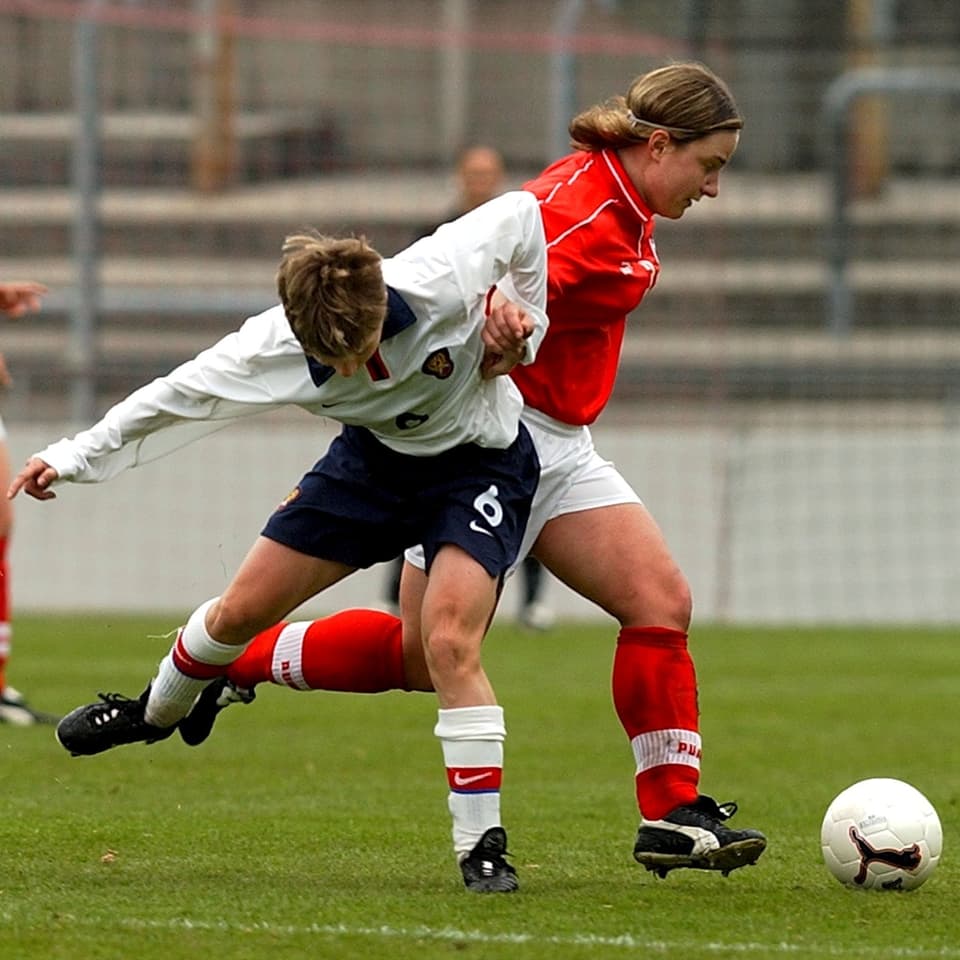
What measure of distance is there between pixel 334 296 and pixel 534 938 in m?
1.32

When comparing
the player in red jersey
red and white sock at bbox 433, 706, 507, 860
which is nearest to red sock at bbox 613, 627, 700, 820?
the player in red jersey

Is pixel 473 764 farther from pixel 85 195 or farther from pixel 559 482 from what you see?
pixel 85 195

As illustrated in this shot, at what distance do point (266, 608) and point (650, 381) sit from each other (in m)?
9.07

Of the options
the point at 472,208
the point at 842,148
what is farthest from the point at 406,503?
the point at 842,148

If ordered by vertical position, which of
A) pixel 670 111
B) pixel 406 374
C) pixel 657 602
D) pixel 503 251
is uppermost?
pixel 670 111

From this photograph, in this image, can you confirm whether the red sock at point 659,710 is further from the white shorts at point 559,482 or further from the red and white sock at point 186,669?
the red and white sock at point 186,669

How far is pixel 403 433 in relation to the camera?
187 inches

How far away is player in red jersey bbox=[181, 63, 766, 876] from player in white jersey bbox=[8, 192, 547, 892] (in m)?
0.15

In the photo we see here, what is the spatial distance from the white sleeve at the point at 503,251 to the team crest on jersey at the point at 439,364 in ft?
0.42

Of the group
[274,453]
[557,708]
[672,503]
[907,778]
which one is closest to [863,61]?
[672,503]

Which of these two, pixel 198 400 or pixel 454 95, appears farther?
pixel 454 95

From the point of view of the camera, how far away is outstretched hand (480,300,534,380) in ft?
14.8

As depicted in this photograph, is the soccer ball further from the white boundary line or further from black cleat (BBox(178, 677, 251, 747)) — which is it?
black cleat (BBox(178, 677, 251, 747))

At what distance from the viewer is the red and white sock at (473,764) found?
4.53 m
